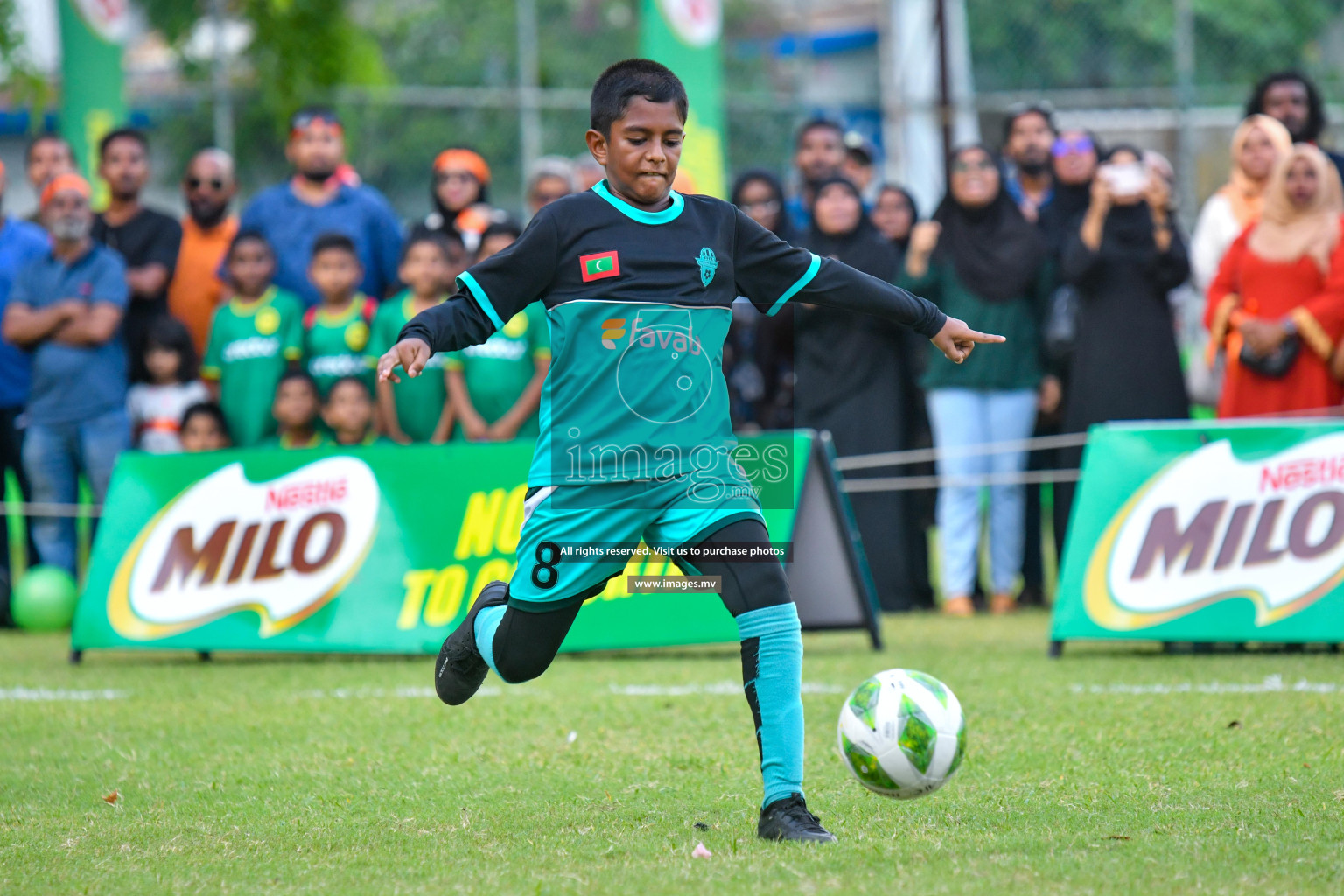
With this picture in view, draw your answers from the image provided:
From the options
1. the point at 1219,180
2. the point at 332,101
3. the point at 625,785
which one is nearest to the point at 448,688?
the point at 625,785

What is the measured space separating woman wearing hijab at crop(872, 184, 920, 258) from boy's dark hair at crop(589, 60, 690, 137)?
666cm

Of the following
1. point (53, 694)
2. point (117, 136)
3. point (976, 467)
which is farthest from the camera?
point (117, 136)

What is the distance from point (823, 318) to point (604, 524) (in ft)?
20.7

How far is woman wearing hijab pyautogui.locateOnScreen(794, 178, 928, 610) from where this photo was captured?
34.4 feet

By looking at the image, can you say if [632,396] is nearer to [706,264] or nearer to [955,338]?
[706,264]

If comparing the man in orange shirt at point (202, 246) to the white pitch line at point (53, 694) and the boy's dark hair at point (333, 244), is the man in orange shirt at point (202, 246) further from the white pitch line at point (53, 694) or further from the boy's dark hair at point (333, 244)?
the white pitch line at point (53, 694)

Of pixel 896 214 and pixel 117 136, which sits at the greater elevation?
pixel 117 136

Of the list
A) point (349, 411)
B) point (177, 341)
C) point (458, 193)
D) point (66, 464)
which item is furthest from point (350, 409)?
point (66, 464)

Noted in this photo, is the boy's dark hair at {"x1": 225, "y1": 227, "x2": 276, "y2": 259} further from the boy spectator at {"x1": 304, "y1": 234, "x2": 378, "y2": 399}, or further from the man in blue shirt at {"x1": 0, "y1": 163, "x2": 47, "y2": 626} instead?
the man in blue shirt at {"x1": 0, "y1": 163, "x2": 47, "y2": 626}

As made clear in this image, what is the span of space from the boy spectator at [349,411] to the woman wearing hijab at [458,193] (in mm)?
1284

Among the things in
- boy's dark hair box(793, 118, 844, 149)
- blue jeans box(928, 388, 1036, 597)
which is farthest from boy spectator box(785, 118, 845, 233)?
blue jeans box(928, 388, 1036, 597)

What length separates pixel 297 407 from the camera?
9.84 meters

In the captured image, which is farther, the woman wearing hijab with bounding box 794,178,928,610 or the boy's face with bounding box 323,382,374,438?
the woman wearing hijab with bounding box 794,178,928,610

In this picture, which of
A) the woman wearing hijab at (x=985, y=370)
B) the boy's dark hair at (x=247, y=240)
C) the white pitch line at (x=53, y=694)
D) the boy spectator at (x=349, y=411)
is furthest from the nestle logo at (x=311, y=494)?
the woman wearing hijab at (x=985, y=370)
